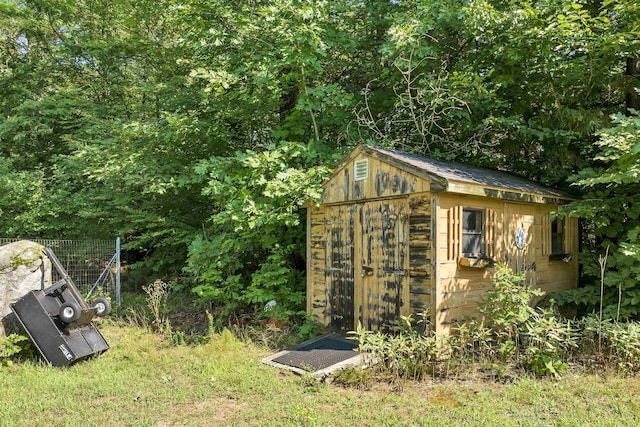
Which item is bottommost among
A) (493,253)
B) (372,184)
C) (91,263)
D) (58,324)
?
(58,324)

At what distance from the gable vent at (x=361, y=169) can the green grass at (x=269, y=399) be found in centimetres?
269

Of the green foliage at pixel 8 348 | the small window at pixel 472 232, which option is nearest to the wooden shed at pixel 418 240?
the small window at pixel 472 232

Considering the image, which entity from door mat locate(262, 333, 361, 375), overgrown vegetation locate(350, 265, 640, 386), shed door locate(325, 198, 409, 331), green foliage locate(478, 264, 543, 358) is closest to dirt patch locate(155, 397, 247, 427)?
door mat locate(262, 333, 361, 375)

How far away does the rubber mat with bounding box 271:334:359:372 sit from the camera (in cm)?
514

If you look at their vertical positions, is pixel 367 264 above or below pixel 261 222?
below

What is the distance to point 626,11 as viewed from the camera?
5902mm

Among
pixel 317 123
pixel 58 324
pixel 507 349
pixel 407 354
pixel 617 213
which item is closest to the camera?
pixel 507 349

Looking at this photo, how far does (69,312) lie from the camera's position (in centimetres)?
545

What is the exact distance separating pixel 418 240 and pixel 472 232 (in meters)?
0.78

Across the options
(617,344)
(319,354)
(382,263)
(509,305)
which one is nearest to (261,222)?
(382,263)

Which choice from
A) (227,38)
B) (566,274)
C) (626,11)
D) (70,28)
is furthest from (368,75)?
(70,28)

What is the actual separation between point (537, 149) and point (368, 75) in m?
3.47

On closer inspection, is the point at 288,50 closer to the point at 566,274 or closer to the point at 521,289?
the point at 521,289

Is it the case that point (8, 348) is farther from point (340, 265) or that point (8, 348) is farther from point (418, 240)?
point (418, 240)
